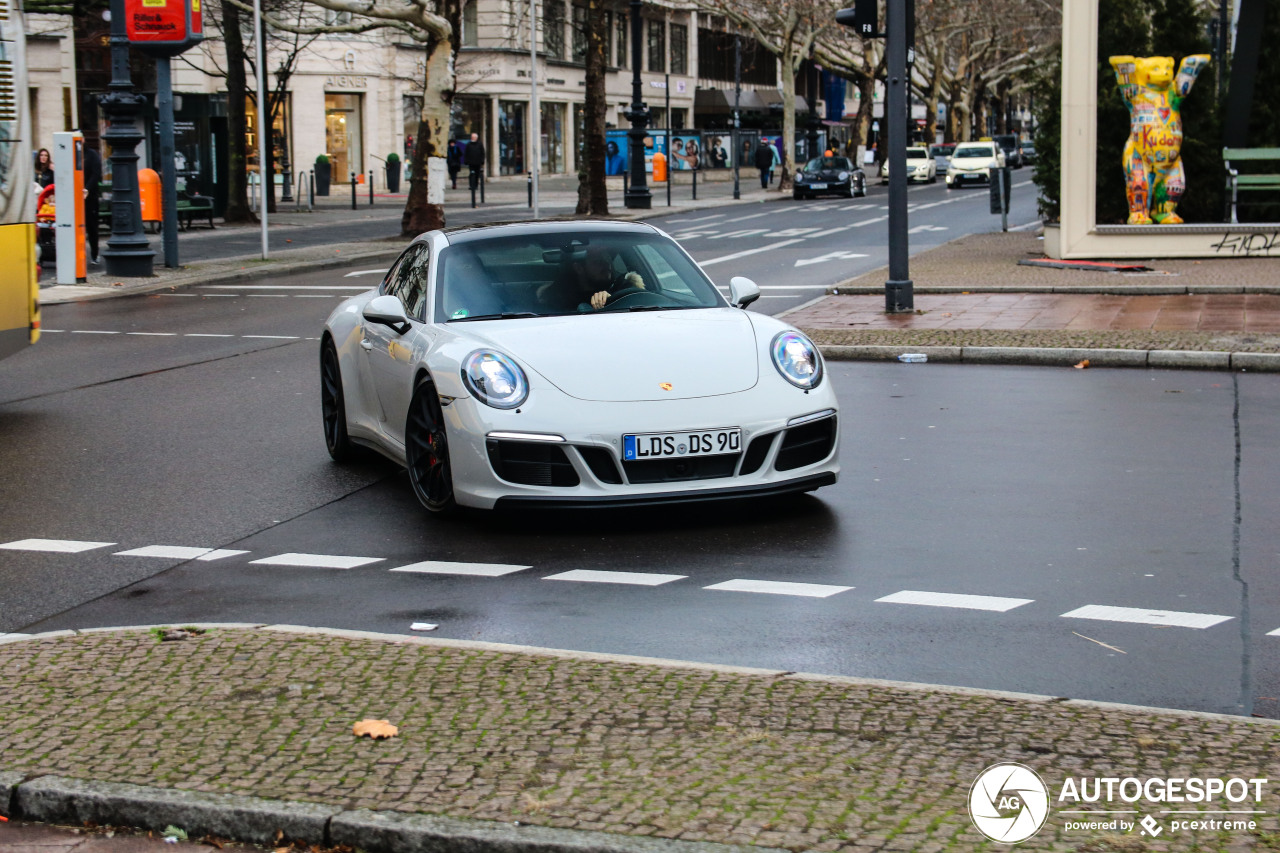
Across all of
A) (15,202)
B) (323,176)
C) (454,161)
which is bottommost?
(15,202)

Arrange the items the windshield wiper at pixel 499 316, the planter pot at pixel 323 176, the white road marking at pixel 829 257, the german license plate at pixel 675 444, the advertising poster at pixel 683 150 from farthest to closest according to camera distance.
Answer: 1. the advertising poster at pixel 683 150
2. the planter pot at pixel 323 176
3. the white road marking at pixel 829 257
4. the windshield wiper at pixel 499 316
5. the german license plate at pixel 675 444

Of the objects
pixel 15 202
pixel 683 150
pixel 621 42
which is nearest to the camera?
pixel 15 202

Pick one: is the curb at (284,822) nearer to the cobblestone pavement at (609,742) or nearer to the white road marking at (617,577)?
the cobblestone pavement at (609,742)

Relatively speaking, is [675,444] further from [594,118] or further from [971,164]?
[971,164]

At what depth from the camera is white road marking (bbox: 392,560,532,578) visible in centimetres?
660

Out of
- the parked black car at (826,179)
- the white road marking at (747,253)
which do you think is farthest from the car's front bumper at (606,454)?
the parked black car at (826,179)

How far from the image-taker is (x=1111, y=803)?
3.70 m

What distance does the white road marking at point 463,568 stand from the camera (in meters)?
6.60

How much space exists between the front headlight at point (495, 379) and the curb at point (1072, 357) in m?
6.73

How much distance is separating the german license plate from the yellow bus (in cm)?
547

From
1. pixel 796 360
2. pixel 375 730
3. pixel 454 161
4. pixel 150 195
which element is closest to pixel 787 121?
pixel 454 161

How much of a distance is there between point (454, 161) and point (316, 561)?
52.6m

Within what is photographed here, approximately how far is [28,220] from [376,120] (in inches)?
1989

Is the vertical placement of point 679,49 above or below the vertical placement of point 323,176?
above
